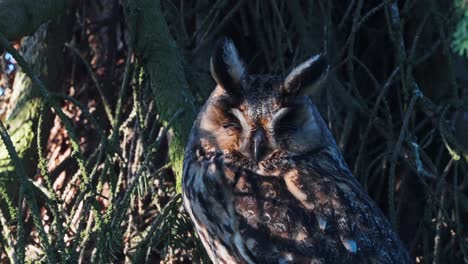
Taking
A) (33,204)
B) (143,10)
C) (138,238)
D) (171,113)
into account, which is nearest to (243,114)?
(171,113)

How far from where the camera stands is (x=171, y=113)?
2.14 metres

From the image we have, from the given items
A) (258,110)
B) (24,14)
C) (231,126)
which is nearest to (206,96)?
Answer: (231,126)

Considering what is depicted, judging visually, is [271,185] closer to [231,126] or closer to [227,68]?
[231,126]

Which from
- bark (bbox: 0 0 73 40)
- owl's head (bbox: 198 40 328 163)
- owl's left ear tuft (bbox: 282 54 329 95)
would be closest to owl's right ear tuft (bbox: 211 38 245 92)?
owl's head (bbox: 198 40 328 163)

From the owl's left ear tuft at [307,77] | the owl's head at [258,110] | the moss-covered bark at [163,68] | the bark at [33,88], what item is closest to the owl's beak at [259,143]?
the owl's head at [258,110]

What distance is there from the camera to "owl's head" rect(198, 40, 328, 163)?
1.97 meters

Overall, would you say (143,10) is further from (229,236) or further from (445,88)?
(445,88)

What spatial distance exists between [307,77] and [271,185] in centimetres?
30

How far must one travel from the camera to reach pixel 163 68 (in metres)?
2.19

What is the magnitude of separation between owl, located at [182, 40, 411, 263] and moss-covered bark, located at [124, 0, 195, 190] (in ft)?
0.13

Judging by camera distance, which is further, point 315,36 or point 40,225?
point 315,36

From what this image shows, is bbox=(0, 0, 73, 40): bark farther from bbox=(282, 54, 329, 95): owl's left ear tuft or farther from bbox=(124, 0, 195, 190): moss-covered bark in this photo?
bbox=(282, 54, 329, 95): owl's left ear tuft

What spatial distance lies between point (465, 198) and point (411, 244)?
0.99 ft

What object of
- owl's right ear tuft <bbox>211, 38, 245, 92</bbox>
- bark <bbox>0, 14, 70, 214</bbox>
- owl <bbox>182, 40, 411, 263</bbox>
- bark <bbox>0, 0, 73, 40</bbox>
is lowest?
owl <bbox>182, 40, 411, 263</bbox>
